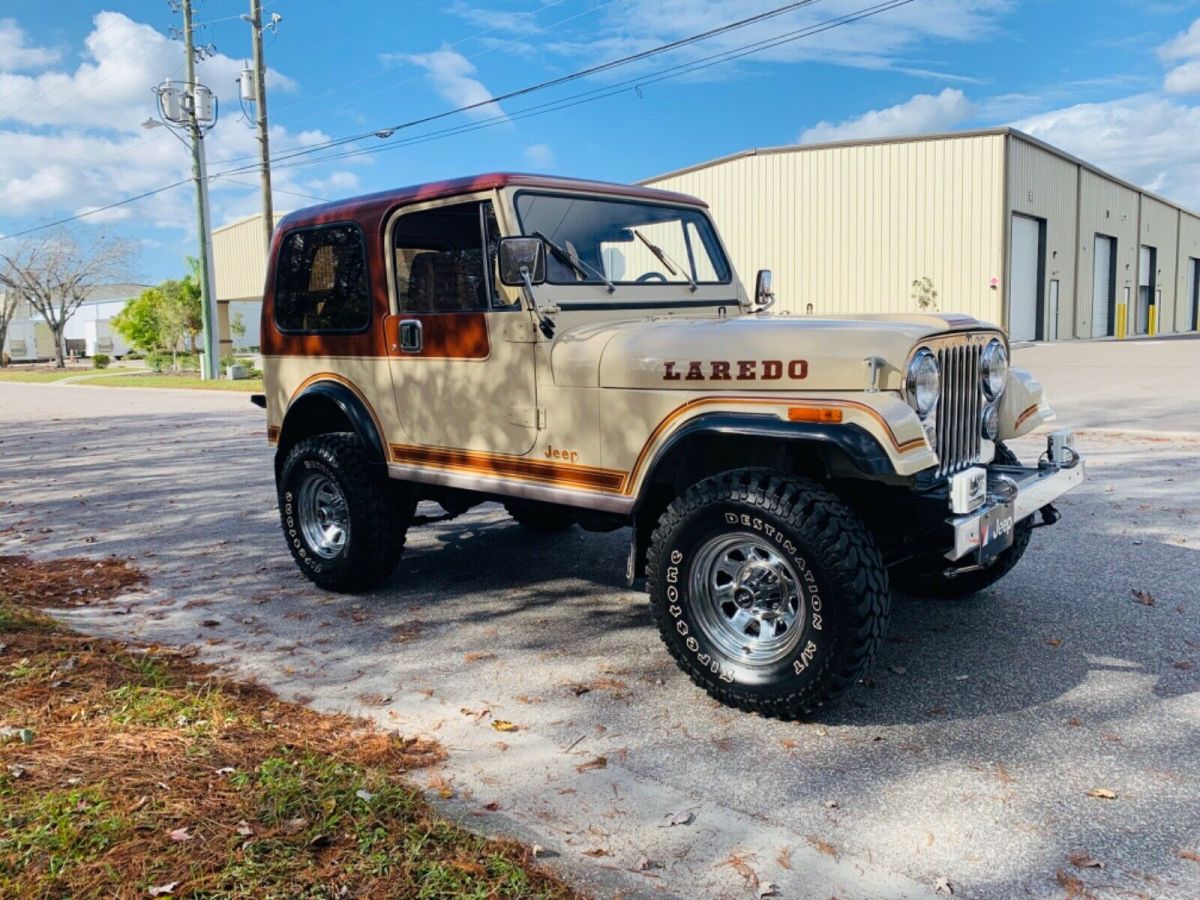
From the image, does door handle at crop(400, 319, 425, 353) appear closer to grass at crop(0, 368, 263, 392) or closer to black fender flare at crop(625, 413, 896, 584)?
black fender flare at crop(625, 413, 896, 584)

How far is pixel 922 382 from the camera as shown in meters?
3.63

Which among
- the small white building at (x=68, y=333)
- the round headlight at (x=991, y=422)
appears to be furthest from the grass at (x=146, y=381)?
the small white building at (x=68, y=333)

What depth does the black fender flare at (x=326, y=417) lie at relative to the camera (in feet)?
17.3

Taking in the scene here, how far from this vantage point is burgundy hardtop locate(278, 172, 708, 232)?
181 inches

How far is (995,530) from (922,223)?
31.6 meters

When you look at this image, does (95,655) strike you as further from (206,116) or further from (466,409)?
(206,116)

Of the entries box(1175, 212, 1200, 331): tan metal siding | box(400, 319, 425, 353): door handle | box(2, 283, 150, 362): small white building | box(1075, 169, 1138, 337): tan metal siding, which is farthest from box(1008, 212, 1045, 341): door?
box(2, 283, 150, 362): small white building

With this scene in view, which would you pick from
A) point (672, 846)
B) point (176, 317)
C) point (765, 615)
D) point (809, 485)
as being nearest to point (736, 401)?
point (809, 485)

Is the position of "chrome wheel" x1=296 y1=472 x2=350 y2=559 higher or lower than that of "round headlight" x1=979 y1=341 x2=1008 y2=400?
lower

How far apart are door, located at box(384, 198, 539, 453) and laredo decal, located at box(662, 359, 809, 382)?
800mm

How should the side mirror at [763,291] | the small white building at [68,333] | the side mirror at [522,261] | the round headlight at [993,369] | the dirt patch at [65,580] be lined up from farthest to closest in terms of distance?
the small white building at [68,333] < the side mirror at [763,291] < the dirt patch at [65,580] < the round headlight at [993,369] < the side mirror at [522,261]

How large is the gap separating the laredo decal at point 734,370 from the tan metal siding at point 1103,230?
40.0 m

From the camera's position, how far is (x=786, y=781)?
322 centimetres

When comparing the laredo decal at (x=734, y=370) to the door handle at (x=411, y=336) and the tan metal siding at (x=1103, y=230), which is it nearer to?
the door handle at (x=411, y=336)
